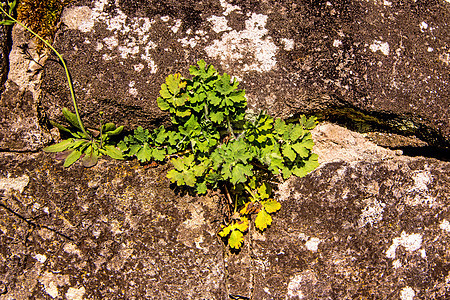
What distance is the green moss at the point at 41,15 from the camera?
246 cm

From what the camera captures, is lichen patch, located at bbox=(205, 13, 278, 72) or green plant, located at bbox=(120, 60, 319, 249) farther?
lichen patch, located at bbox=(205, 13, 278, 72)

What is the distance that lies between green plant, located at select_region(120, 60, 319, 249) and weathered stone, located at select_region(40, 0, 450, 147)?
147mm

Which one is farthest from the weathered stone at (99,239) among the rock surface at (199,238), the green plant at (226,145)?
the green plant at (226,145)

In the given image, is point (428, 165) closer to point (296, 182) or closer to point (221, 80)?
point (296, 182)

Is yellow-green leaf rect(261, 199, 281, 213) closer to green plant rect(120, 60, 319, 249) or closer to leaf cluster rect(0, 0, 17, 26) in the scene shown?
green plant rect(120, 60, 319, 249)

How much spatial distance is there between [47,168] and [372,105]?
8.38 ft

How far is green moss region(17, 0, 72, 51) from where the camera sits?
2461 mm

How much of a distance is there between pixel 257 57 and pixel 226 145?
72cm

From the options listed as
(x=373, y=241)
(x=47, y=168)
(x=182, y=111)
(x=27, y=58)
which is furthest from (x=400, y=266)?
(x=27, y=58)

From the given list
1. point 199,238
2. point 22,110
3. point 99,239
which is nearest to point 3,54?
point 22,110

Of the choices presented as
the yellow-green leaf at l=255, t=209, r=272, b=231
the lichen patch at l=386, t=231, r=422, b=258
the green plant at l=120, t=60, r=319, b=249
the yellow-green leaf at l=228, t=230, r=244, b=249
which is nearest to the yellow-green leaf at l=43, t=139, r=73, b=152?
the green plant at l=120, t=60, r=319, b=249

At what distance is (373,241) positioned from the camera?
238 centimetres

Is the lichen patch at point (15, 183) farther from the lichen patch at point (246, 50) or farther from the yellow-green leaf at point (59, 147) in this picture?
the lichen patch at point (246, 50)

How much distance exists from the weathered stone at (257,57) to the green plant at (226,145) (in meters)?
0.15
